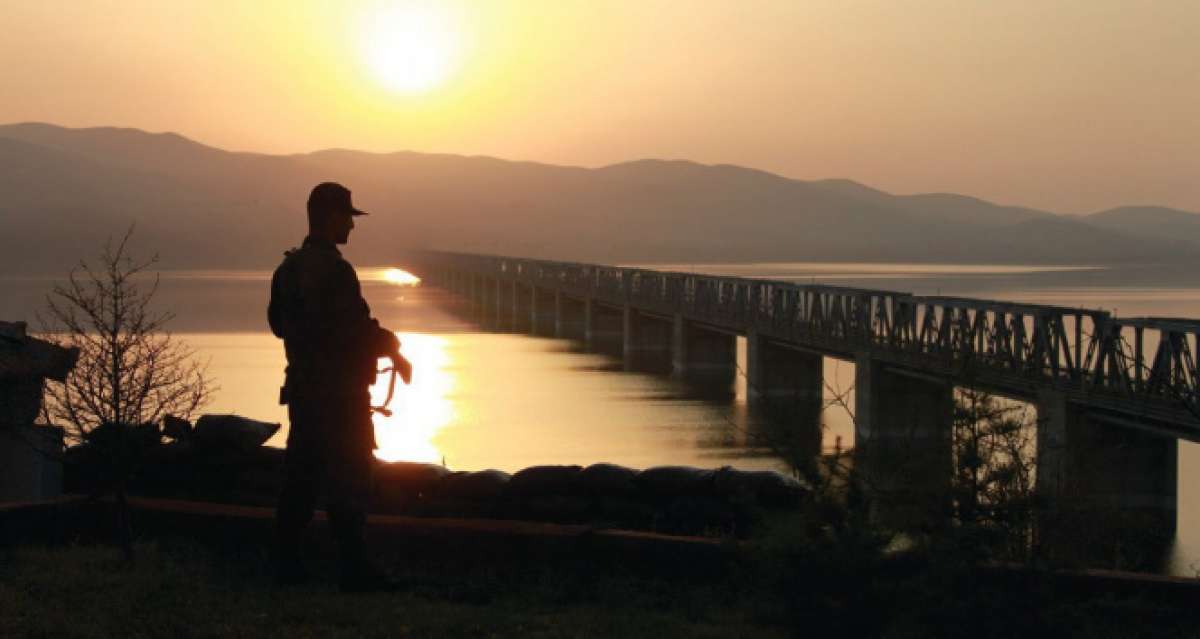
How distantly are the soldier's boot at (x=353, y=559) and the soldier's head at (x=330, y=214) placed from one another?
5.71 ft

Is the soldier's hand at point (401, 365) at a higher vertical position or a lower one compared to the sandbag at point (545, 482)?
higher

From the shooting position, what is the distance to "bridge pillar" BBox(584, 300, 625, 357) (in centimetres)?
7050

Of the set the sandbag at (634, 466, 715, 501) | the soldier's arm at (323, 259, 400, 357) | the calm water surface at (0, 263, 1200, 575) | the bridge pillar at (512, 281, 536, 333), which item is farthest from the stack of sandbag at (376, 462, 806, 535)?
the bridge pillar at (512, 281, 536, 333)

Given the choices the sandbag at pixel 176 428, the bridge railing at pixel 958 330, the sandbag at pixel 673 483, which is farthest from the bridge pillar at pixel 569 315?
the sandbag at pixel 673 483

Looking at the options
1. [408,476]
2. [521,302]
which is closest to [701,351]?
[408,476]

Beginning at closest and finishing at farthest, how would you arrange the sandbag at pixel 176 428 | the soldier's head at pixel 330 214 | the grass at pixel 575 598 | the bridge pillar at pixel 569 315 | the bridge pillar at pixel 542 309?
1. the grass at pixel 575 598
2. the soldier's head at pixel 330 214
3. the sandbag at pixel 176 428
4. the bridge pillar at pixel 569 315
5. the bridge pillar at pixel 542 309

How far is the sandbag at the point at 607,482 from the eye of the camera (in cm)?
1112

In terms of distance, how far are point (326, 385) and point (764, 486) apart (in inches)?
136

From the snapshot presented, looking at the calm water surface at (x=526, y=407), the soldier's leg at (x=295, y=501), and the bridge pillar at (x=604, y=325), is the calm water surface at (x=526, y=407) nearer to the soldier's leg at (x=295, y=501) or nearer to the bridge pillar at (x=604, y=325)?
the bridge pillar at (x=604, y=325)

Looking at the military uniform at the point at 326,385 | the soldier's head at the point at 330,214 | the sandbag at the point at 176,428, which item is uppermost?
the soldier's head at the point at 330,214

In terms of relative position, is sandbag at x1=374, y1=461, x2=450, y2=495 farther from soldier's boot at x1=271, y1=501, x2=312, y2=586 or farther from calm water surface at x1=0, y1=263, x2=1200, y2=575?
calm water surface at x1=0, y1=263, x2=1200, y2=575

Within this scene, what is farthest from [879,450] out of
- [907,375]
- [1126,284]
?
[1126,284]

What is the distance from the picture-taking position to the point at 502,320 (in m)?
90.2

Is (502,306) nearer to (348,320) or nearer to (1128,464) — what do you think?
(1128,464)
